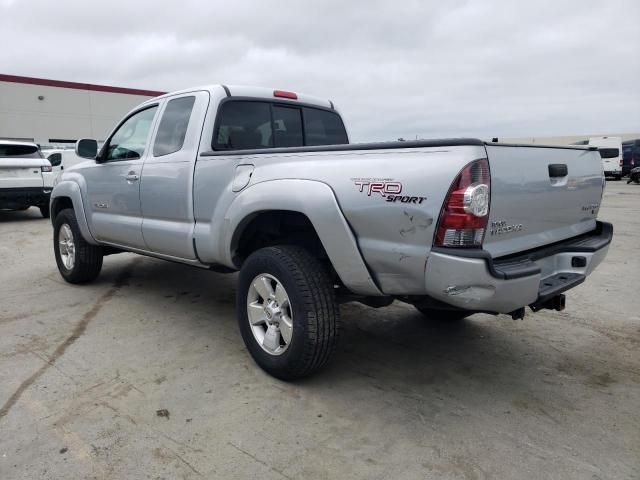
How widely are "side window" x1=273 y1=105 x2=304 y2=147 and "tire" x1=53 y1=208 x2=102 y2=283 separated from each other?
249cm

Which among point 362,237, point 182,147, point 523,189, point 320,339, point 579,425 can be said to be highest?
point 182,147

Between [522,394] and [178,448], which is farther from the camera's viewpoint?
Result: [522,394]

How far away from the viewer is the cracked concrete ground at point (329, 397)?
2.35 meters

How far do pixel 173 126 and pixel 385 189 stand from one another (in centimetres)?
227

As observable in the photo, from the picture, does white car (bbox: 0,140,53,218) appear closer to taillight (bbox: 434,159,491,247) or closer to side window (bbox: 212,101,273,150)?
side window (bbox: 212,101,273,150)

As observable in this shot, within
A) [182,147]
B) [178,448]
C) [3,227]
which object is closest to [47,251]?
[3,227]

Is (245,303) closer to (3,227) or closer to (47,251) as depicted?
(47,251)

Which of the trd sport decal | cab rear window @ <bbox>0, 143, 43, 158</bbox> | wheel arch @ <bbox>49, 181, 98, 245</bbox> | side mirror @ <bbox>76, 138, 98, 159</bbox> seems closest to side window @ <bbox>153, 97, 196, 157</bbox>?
side mirror @ <bbox>76, 138, 98, 159</bbox>

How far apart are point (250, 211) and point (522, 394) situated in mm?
1979

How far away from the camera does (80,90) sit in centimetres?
3306

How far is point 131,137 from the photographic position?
4621mm

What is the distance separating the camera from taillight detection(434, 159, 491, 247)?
2305 millimetres

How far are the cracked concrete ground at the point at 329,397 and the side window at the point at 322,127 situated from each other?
1.58m

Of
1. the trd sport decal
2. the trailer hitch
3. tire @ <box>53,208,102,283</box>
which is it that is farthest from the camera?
tire @ <box>53,208,102,283</box>
